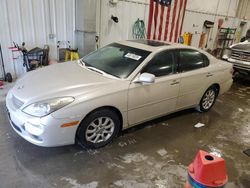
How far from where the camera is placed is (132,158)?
2785mm

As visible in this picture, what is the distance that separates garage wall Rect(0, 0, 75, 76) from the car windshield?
2290mm

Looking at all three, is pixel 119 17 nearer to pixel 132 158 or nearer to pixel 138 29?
pixel 138 29

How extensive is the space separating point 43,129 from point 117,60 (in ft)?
4.86

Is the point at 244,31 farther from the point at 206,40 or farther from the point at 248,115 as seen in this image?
the point at 248,115

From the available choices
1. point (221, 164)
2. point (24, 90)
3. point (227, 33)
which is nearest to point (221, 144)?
point (221, 164)

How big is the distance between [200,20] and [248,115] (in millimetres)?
6181

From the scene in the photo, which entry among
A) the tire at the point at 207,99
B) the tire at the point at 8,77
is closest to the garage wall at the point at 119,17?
the tire at the point at 8,77

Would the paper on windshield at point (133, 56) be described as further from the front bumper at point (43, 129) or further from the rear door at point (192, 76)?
the front bumper at point (43, 129)

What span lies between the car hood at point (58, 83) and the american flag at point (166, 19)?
4.94 m

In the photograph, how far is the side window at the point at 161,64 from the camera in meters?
3.10

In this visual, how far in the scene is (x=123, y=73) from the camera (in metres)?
2.97

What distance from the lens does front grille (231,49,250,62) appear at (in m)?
6.46

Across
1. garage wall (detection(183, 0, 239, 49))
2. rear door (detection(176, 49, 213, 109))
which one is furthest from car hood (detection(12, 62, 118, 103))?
garage wall (detection(183, 0, 239, 49))

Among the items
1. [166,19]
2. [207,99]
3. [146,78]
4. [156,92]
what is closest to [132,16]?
[166,19]
